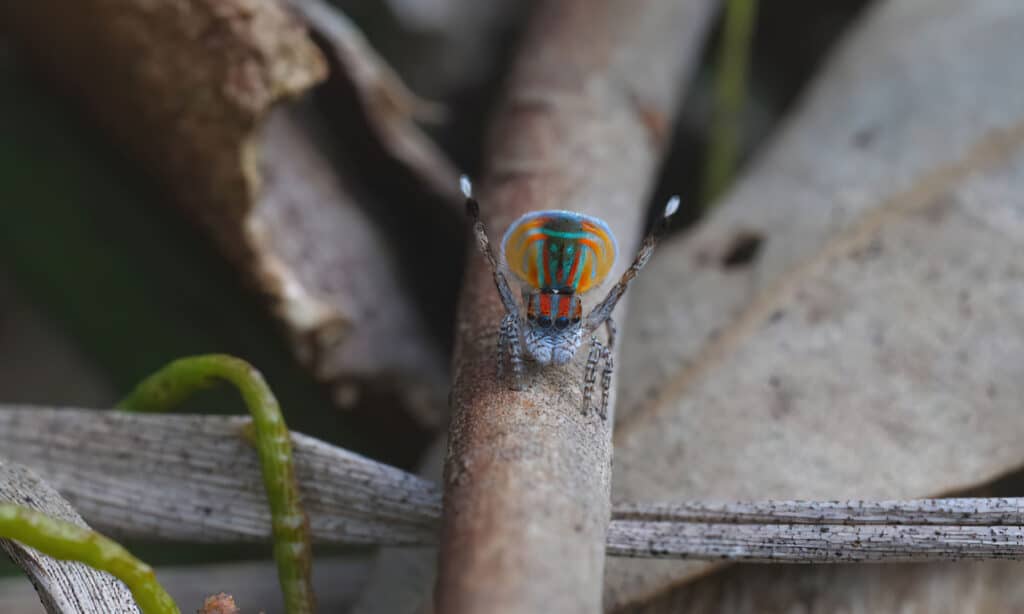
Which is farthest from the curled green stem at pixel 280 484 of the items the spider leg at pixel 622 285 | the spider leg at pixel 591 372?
the spider leg at pixel 622 285

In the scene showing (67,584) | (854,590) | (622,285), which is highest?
(622,285)

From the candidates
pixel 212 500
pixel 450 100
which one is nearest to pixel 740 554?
pixel 212 500

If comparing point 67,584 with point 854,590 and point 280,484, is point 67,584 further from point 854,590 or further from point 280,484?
point 854,590

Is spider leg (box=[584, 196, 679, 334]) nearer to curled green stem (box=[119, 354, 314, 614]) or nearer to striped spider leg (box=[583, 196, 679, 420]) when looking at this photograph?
striped spider leg (box=[583, 196, 679, 420])

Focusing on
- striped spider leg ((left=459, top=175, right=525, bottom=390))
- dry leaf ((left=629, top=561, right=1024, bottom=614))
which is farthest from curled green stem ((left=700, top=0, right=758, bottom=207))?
dry leaf ((left=629, top=561, right=1024, bottom=614))

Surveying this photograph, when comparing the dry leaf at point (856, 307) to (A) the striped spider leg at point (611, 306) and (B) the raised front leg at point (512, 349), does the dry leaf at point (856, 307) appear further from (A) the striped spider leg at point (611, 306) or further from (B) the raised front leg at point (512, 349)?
(B) the raised front leg at point (512, 349)

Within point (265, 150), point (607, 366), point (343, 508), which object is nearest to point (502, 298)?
point (607, 366)
